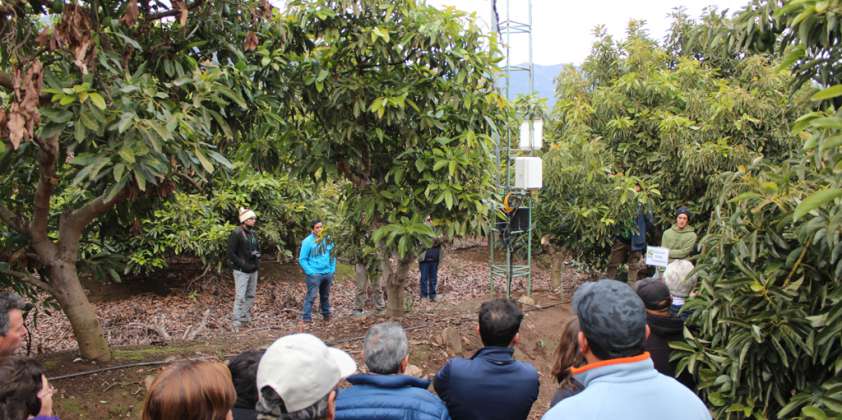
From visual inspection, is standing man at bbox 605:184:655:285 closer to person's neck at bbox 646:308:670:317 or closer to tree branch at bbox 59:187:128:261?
person's neck at bbox 646:308:670:317

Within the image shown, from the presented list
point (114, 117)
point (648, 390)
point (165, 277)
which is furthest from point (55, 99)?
point (165, 277)

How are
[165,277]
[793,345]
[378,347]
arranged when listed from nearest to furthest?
[378,347] < [793,345] < [165,277]

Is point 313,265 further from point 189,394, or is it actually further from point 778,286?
point 189,394

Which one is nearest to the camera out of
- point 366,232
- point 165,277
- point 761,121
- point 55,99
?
point 55,99

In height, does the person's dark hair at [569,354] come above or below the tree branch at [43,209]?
below

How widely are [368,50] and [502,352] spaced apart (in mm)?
3361

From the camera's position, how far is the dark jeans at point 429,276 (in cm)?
965

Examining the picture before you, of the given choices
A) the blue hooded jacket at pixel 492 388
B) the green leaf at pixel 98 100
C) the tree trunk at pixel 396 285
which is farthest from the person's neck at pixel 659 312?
the green leaf at pixel 98 100

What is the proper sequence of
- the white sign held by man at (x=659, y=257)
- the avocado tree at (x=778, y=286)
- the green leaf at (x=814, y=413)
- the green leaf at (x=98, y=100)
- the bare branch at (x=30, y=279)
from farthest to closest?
1. the white sign held by man at (x=659, y=257)
2. the bare branch at (x=30, y=279)
3. the green leaf at (x=98, y=100)
4. the avocado tree at (x=778, y=286)
5. the green leaf at (x=814, y=413)

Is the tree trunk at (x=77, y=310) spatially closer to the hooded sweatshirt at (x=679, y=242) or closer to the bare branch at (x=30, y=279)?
the bare branch at (x=30, y=279)

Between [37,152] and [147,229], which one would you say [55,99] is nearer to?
[37,152]

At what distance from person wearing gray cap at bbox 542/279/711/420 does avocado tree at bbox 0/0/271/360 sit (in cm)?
249

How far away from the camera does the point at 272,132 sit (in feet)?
18.0

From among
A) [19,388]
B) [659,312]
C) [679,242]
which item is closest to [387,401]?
[19,388]
